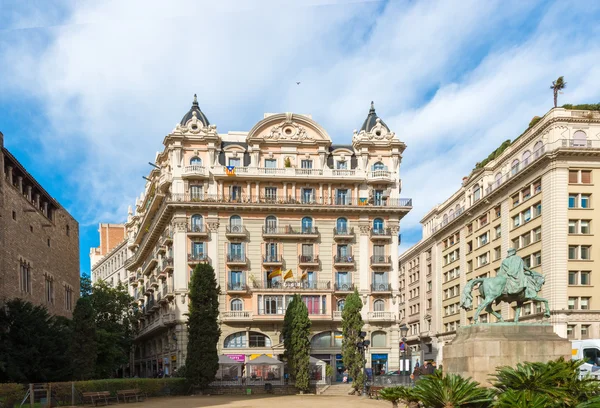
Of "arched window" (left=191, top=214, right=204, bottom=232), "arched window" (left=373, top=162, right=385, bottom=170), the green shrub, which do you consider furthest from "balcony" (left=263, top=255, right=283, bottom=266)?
the green shrub

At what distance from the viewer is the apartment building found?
124m

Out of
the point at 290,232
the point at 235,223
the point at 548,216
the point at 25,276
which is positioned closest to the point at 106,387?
the point at 25,276

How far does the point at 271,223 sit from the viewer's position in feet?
209

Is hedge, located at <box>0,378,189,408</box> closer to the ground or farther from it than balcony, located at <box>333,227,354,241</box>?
closer to the ground

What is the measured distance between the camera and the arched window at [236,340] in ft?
200

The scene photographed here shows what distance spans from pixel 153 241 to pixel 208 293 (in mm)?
29360

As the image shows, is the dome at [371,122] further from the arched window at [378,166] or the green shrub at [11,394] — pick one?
the green shrub at [11,394]

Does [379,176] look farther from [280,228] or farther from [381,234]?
[280,228]

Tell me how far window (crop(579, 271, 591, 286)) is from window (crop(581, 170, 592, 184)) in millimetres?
8214

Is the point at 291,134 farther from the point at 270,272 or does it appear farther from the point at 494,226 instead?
the point at 494,226

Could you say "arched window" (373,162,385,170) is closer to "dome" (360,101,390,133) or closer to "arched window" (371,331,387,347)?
"dome" (360,101,390,133)

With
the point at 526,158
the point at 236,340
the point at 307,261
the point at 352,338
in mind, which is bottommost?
the point at 236,340

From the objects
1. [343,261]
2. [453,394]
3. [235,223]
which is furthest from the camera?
[235,223]

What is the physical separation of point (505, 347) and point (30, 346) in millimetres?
27077
